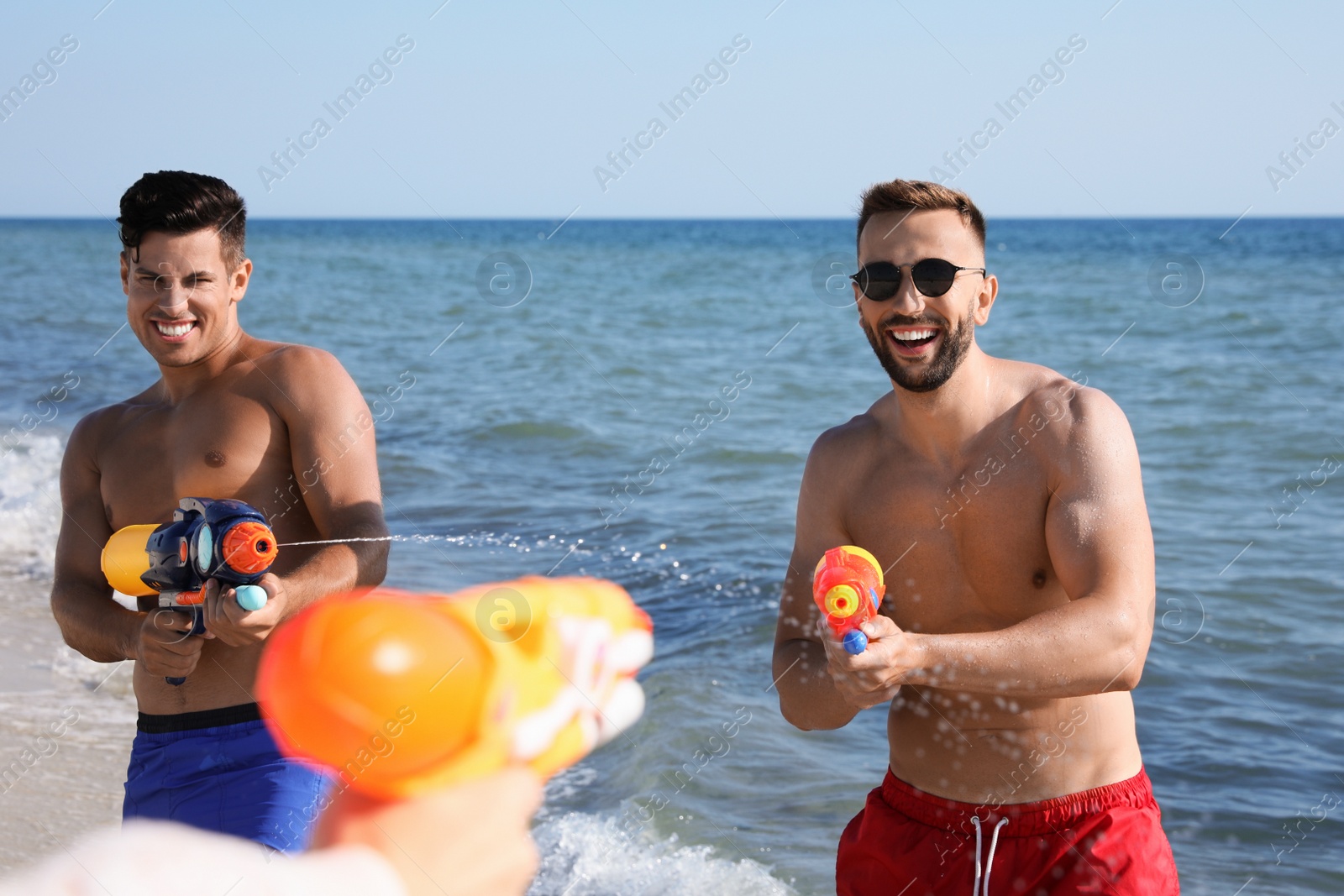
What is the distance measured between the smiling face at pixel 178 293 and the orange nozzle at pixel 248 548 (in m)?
0.65

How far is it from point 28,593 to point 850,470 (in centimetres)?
554

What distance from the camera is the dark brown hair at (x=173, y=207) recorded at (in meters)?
2.90

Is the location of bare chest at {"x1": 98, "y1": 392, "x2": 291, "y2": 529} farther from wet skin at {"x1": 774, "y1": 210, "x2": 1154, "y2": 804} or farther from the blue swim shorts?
wet skin at {"x1": 774, "y1": 210, "x2": 1154, "y2": 804}

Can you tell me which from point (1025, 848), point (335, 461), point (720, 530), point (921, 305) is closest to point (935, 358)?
point (921, 305)

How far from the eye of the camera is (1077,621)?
224 cm

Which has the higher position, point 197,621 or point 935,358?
point 935,358

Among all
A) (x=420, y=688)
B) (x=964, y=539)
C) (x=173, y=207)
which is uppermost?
(x=173, y=207)

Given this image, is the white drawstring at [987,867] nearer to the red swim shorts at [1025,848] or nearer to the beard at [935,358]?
the red swim shorts at [1025,848]

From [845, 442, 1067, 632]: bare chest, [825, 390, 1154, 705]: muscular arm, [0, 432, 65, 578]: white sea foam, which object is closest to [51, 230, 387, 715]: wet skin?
[845, 442, 1067, 632]: bare chest

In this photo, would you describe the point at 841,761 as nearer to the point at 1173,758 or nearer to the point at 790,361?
the point at 1173,758

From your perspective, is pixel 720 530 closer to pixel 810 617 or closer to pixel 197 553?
pixel 810 617

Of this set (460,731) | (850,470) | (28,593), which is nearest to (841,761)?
(460,731)

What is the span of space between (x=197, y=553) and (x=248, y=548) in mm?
110

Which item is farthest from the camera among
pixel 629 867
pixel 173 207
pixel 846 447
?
pixel 629 867
